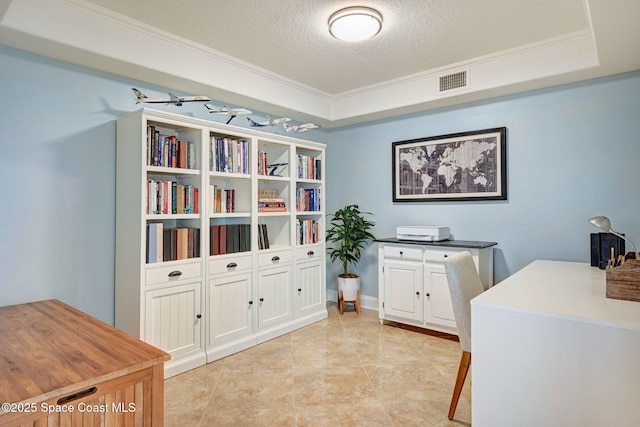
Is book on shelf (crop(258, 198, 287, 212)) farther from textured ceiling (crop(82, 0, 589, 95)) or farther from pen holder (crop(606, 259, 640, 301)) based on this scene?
pen holder (crop(606, 259, 640, 301))

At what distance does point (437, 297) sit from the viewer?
3367 millimetres

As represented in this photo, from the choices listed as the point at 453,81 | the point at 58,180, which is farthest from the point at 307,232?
the point at 58,180

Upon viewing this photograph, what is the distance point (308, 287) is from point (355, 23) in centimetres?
250

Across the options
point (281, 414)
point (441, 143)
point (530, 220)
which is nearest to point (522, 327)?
point (281, 414)

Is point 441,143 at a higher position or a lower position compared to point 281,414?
higher

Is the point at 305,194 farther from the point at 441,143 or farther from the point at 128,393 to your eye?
the point at 128,393

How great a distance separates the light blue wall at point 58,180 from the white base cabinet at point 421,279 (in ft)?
8.15

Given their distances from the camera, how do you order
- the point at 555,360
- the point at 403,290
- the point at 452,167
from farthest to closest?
the point at 452,167 → the point at 403,290 → the point at 555,360

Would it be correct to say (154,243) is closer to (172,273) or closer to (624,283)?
(172,273)

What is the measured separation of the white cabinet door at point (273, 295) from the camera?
10.9 ft

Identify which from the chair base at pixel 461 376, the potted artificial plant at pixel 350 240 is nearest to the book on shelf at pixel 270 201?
the potted artificial plant at pixel 350 240

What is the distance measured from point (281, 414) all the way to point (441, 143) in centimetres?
296

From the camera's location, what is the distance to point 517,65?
121 inches

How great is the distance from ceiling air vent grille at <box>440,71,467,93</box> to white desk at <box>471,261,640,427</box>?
2304 mm
